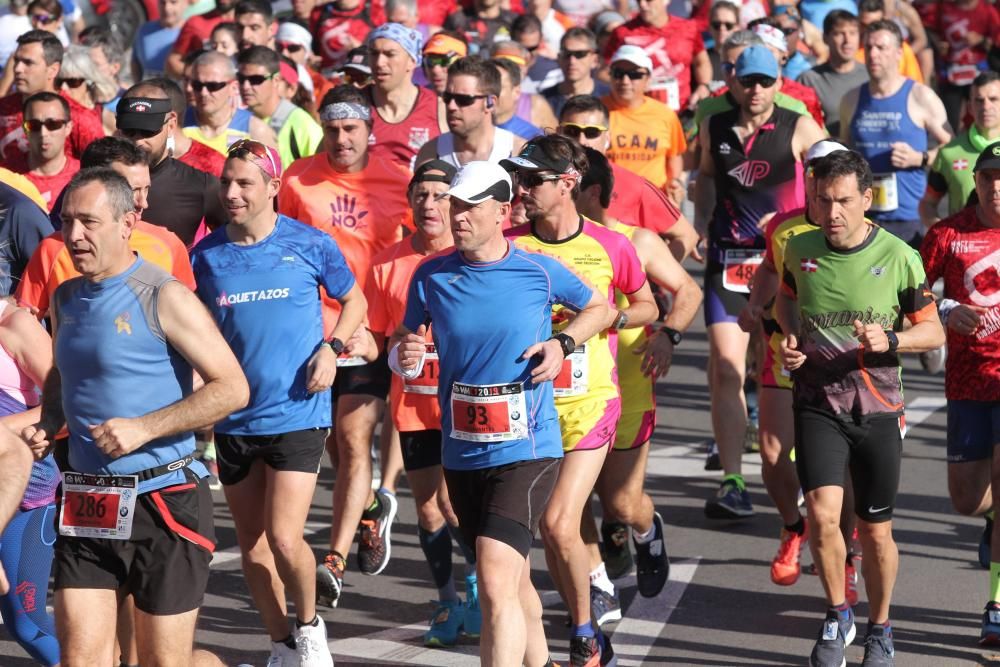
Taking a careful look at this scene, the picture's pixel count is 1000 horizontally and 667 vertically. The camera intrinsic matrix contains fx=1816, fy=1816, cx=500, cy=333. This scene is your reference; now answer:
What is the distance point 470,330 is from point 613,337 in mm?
1306

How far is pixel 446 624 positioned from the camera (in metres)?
7.42

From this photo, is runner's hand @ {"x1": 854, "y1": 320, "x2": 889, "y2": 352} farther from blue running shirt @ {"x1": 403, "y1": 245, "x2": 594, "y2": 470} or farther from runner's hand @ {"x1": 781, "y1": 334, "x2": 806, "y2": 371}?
blue running shirt @ {"x1": 403, "y1": 245, "x2": 594, "y2": 470}

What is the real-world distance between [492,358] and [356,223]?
2557 millimetres

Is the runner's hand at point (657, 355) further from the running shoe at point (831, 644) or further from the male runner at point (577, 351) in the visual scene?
the running shoe at point (831, 644)

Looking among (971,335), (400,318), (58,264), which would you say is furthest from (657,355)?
(58,264)

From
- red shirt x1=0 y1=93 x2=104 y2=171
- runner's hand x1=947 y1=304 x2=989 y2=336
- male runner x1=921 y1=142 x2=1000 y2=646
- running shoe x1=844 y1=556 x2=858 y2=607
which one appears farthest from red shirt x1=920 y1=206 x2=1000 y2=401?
red shirt x1=0 y1=93 x2=104 y2=171

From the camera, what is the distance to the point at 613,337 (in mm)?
7367

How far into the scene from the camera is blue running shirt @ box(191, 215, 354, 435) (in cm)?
679

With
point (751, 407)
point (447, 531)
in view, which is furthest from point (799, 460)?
point (751, 407)

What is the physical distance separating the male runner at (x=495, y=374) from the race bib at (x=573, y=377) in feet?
1.79

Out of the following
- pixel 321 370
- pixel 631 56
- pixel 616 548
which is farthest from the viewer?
pixel 631 56

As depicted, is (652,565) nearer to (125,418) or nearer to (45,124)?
(125,418)

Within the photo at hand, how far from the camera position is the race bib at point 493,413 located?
6133mm

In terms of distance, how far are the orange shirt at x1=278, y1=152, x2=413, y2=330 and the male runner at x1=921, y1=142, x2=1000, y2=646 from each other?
2492 millimetres
